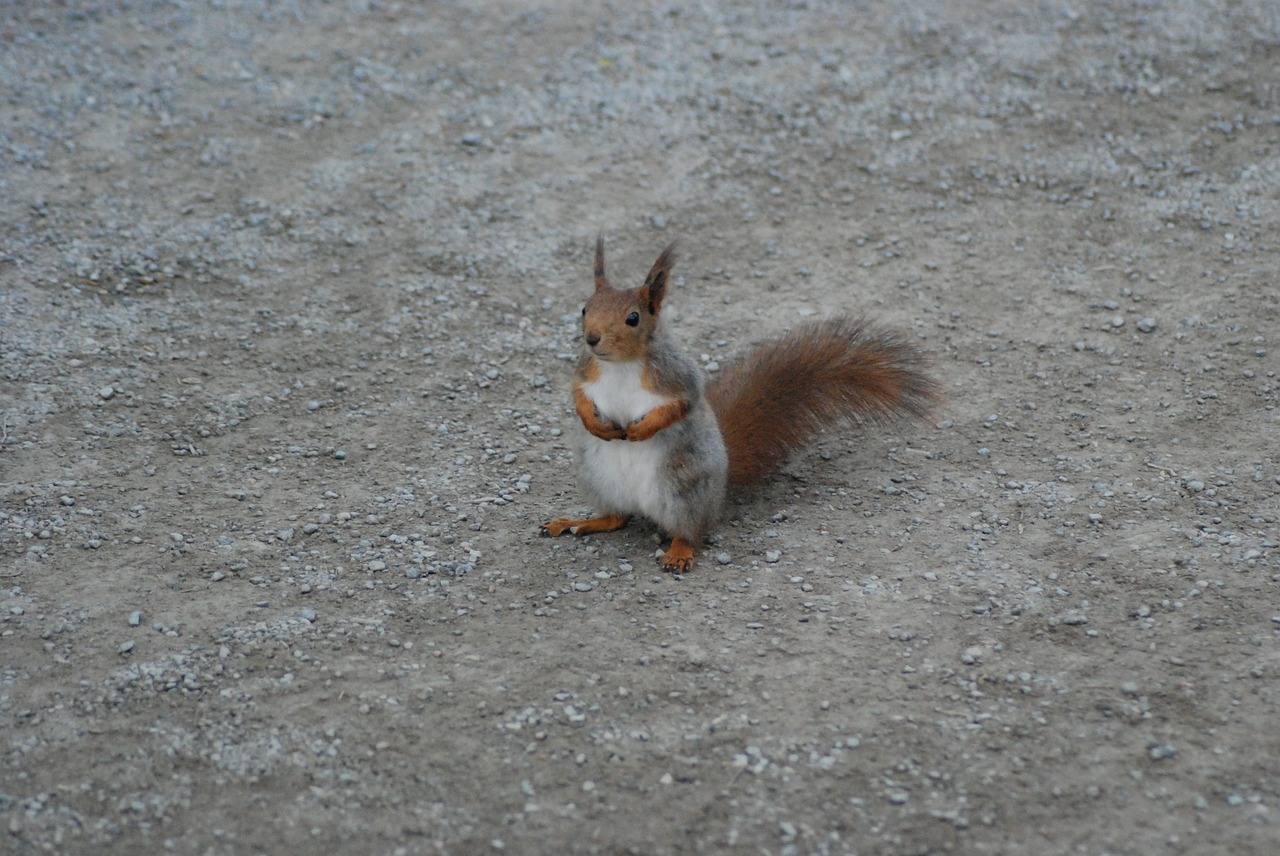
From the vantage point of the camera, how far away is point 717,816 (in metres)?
2.62

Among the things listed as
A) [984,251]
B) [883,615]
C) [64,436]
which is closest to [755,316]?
[984,251]

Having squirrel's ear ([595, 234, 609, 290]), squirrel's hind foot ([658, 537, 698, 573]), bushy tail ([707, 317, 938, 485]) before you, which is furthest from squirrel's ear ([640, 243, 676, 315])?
squirrel's hind foot ([658, 537, 698, 573])

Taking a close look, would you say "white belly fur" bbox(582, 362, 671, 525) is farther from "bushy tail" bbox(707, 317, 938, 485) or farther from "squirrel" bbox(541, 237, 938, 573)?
"bushy tail" bbox(707, 317, 938, 485)

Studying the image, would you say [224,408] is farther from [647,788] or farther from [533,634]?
[647,788]

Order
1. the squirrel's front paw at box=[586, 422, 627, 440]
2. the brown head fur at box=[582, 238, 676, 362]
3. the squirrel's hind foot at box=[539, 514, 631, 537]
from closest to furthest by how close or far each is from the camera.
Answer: the brown head fur at box=[582, 238, 676, 362], the squirrel's front paw at box=[586, 422, 627, 440], the squirrel's hind foot at box=[539, 514, 631, 537]

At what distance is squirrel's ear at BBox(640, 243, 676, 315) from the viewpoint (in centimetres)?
337

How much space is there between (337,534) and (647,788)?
4.82 feet

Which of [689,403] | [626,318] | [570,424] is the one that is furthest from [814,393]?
[570,424]

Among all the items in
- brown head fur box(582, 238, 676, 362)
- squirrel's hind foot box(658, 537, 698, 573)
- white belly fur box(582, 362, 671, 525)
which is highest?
brown head fur box(582, 238, 676, 362)

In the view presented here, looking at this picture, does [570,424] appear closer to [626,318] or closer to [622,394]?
[622,394]

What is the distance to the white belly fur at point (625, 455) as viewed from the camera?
135 inches

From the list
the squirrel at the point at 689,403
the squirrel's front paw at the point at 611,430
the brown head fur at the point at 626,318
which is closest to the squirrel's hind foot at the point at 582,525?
the squirrel at the point at 689,403

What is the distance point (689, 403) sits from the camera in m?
3.46

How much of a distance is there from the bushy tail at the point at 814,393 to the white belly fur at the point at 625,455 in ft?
1.17
